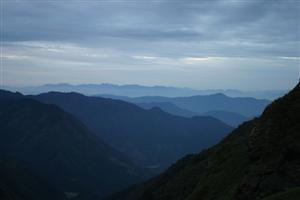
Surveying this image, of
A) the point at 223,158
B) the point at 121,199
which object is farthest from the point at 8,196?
the point at 223,158

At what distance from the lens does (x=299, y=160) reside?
108ft

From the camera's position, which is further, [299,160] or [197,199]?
[197,199]

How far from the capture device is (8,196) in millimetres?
177500

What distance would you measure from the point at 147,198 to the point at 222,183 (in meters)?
65.6

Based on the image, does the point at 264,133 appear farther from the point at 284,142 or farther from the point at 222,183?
the point at 222,183

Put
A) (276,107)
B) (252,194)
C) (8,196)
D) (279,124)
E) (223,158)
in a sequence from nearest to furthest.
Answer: (252,194)
(279,124)
(276,107)
(223,158)
(8,196)

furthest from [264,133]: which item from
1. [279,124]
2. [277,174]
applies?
[277,174]

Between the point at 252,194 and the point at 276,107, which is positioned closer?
the point at 252,194

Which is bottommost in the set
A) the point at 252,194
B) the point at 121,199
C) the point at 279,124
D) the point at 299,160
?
the point at 121,199

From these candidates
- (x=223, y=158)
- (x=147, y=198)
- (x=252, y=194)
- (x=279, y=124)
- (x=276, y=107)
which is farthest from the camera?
(x=147, y=198)

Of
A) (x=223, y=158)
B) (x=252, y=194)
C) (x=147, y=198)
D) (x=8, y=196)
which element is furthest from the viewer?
(x=8, y=196)

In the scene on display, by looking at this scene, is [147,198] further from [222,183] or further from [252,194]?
[252,194]

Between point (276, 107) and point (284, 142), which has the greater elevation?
point (276, 107)

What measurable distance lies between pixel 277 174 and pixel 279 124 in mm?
6587
